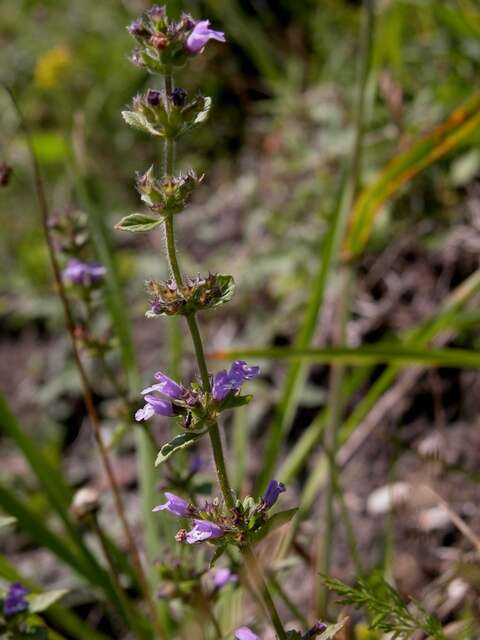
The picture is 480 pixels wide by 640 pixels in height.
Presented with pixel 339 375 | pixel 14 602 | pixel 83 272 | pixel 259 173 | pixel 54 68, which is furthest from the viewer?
pixel 54 68

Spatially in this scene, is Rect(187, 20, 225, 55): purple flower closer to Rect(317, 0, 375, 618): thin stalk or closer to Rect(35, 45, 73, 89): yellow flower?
Rect(317, 0, 375, 618): thin stalk

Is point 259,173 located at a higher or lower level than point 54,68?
lower

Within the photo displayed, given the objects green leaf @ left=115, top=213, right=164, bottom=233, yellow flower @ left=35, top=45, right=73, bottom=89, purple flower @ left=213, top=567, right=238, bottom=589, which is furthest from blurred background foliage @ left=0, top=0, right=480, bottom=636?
green leaf @ left=115, top=213, right=164, bottom=233

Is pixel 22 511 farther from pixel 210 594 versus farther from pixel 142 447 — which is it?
pixel 210 594

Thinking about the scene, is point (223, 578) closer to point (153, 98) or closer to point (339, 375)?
point (339, 375)

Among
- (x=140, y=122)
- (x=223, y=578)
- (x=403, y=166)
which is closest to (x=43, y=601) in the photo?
(x=223, y=578)

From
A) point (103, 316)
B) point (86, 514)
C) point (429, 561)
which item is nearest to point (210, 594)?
point (86, 514)

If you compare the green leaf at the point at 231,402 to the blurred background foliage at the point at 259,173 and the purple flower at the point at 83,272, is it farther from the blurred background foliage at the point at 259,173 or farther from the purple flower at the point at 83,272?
the blurred background foliage at the point at 259,173
